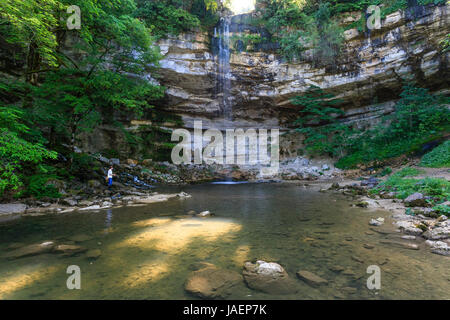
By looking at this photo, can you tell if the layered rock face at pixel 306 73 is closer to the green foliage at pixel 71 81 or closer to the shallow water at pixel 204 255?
the green foliage at pixel 71 81

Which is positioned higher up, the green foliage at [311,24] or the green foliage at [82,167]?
the green foliage at [311,24]

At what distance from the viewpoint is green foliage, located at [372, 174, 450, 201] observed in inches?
234

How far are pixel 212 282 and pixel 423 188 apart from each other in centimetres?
804

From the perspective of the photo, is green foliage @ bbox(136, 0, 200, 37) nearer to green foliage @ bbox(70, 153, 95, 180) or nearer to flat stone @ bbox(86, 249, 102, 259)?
green foliage @ bbox(70, 153, 95, 180)

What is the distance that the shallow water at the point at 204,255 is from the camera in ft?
7.32

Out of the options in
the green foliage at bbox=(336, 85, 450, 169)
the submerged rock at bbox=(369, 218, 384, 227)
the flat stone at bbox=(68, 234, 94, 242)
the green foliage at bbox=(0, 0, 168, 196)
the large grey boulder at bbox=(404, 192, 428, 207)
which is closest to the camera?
the flat stone at bbox=(68, 234, 94, 242)

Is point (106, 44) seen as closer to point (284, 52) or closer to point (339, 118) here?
point (284, 52)

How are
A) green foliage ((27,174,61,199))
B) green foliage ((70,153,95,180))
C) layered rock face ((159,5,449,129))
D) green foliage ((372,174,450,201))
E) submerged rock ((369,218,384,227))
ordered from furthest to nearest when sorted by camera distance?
layered rock face ((159,5,449,129)) → green foliage ((70,153,95,180)) → green foliage ((27,174,61,199)) → green foliage ((372,174,450,201)) → submerged rock ((369,218,384,227))

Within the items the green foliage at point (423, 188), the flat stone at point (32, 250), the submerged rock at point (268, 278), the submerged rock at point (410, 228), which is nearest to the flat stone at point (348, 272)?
the submerged rock at point (268, 278)

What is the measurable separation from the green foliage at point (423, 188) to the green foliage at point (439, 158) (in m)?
4.36

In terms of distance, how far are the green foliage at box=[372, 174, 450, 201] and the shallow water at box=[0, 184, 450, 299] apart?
2.22 meters

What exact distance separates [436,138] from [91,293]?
19835 mm

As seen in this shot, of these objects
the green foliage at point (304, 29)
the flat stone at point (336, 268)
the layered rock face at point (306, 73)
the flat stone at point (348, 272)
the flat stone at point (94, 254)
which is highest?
the green foliage at point (304, 29)

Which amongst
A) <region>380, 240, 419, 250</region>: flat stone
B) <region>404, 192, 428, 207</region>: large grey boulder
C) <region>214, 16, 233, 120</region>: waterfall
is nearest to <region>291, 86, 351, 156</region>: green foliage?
<region>214, 16, 233, 120</region>: waterfall
